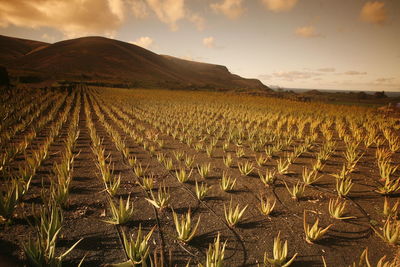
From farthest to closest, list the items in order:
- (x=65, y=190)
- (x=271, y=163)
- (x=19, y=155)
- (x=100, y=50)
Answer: (x=100, y=50), (x=271, y=163), (x=19, y=155), (x=65, y=190)

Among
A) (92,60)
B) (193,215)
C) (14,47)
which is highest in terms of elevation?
(14,47)

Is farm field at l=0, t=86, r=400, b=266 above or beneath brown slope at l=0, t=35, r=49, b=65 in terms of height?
beneath

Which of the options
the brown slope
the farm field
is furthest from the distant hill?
the farm field

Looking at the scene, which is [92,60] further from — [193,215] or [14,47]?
[193,215]

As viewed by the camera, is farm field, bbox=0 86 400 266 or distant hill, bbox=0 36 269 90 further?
distant hill, bbox=0 36 269 90

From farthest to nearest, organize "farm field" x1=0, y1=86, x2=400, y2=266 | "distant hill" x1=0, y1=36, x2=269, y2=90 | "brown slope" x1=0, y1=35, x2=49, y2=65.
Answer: "brown slope" x1=0, y1=35, x2=49, y2=65
"distant hill" x1=0, y1=36, x2=269, y2=90
"farm field" x1=0, y1=86, x2=400, y2=266

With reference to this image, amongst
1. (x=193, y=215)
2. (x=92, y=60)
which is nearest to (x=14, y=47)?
(x=92, y=60)

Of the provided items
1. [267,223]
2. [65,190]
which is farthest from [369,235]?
[65,190]

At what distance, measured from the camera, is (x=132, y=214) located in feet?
10.4

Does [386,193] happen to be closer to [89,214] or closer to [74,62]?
[89,214]

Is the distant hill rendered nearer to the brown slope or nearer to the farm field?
the brown slope

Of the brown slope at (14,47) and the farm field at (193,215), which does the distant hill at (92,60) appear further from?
the farm field at (193,215)

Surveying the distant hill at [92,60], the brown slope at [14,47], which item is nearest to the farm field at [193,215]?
the distant hill at [92,60]

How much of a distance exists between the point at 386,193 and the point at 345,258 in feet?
8.78
